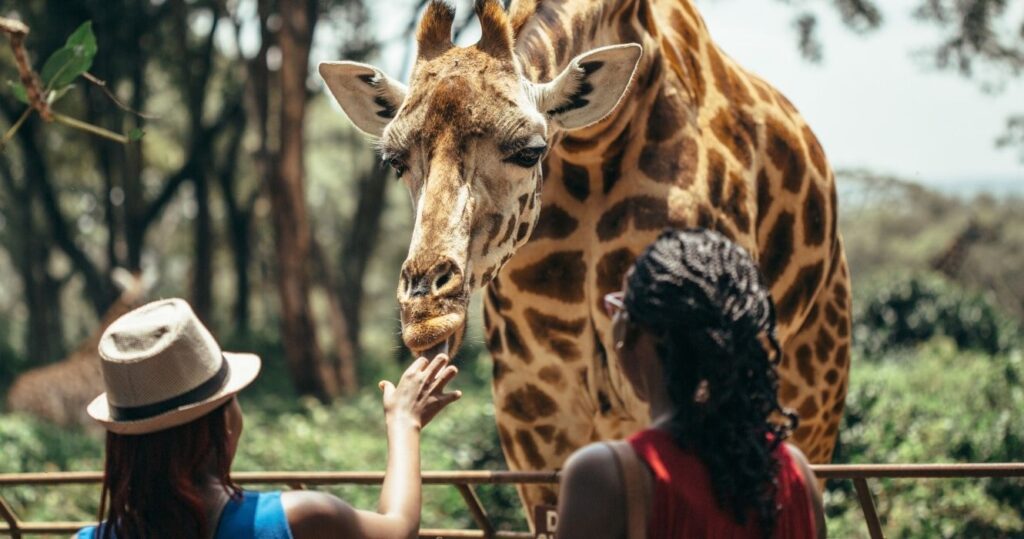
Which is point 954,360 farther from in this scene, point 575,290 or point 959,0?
point 575,290

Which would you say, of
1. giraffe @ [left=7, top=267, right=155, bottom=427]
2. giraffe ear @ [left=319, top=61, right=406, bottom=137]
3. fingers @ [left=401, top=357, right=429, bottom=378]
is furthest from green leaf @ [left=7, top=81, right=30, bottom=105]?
giraffe @ [left=7, top=267, right=155, bottom=427]

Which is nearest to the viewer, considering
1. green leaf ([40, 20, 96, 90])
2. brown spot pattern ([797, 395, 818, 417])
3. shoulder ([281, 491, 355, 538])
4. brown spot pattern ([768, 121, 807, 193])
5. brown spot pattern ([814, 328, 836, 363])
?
shoulder ([281, 491, 355, 538])

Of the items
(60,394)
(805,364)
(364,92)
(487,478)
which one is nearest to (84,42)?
(364,92)

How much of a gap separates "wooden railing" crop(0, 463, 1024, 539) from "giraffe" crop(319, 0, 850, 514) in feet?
1.57

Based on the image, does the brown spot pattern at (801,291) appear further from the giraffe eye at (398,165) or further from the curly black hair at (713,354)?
the curly black hair at (713,354)

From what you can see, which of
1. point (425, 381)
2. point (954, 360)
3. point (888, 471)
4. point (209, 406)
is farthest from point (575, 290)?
point (954, 360)

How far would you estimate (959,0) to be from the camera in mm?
19766

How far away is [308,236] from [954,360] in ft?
27.1

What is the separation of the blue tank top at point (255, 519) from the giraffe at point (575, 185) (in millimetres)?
1074

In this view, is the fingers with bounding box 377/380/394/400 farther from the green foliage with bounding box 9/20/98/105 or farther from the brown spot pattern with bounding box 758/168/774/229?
the brown spot pattern with bounding box 758/168/774/229

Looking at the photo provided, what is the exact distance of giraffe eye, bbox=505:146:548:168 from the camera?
173 inches

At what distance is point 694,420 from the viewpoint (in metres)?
2.57

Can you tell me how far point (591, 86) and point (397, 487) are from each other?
2.04 m

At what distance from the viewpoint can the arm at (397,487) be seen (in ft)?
9.25
